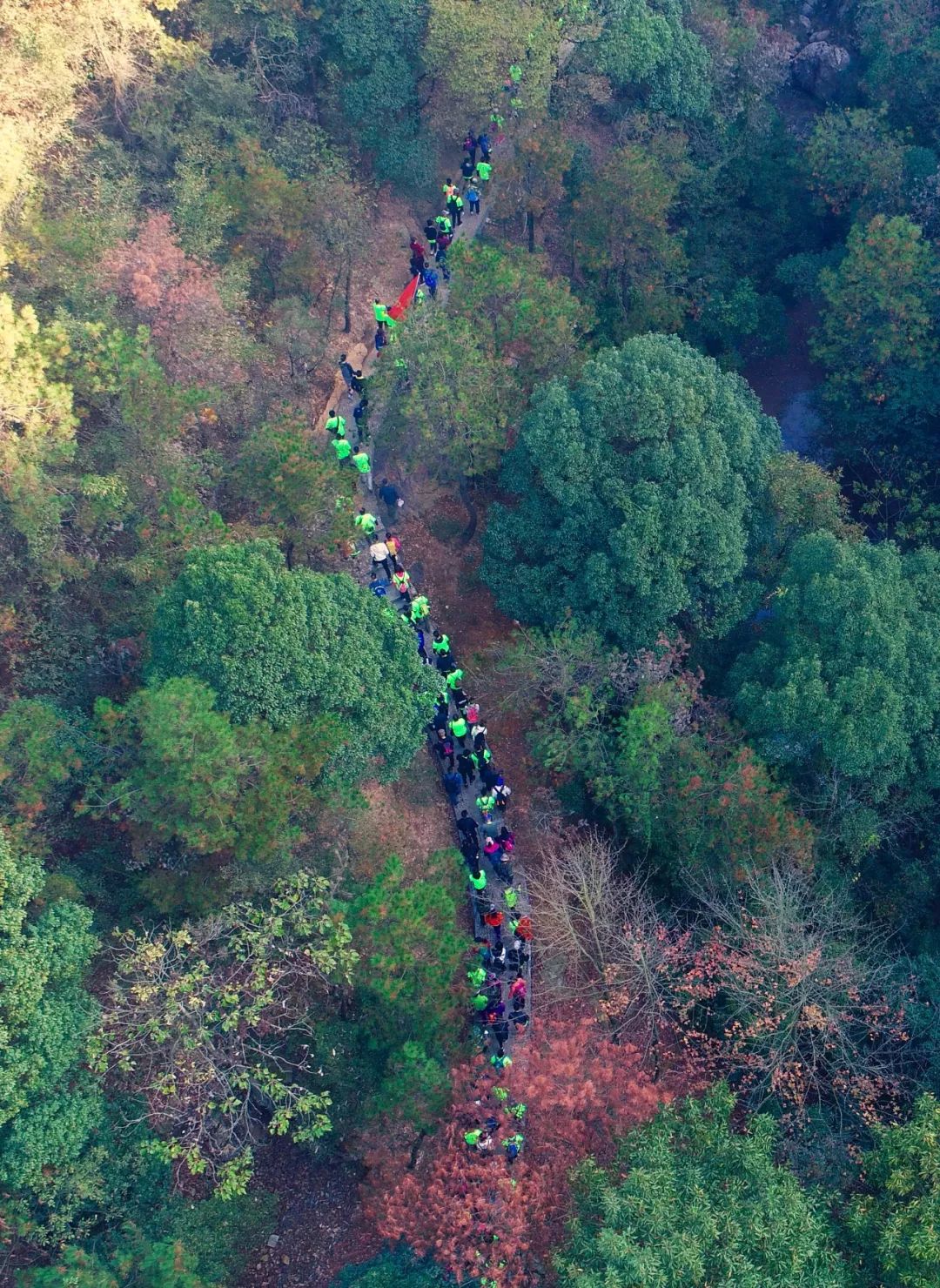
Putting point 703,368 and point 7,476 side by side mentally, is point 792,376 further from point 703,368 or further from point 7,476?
point 7,476

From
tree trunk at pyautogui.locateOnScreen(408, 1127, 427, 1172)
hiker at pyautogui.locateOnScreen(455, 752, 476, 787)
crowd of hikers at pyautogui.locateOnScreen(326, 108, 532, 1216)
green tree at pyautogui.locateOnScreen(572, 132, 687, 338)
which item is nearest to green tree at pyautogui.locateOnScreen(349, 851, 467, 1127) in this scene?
tree trunk at pyautogui.locateOnScreen(408, 1127, 427, 1172)

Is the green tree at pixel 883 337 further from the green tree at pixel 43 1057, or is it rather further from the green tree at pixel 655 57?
the green tree at pixel 43 1057

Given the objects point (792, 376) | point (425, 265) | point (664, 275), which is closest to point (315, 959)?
point (425, 265)

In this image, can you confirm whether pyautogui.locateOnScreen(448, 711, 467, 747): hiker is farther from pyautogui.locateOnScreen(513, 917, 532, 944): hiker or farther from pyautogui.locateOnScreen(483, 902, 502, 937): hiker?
pyautogui.locateOnScreen(513, 917, 532, 944): hiker

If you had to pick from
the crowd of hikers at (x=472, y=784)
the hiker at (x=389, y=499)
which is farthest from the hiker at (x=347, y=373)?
the hiker at (x=389, y=499)

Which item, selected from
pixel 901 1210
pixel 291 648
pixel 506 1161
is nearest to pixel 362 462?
pixel 291 648
